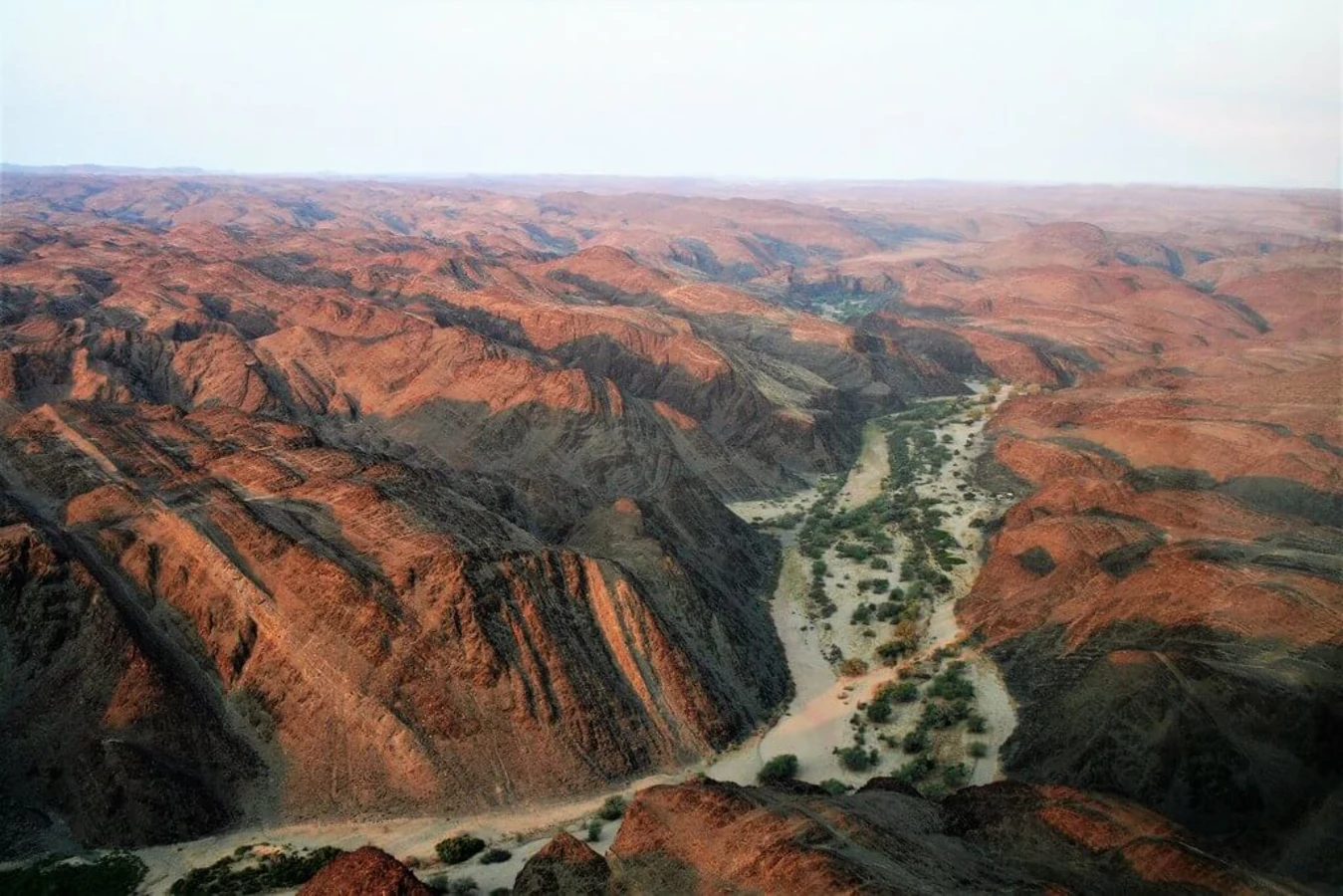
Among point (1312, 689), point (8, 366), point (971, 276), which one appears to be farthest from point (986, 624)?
point (971, 276)

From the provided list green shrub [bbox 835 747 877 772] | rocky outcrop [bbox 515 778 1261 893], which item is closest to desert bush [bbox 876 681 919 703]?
green shrub [bbox 835 747 877 772]

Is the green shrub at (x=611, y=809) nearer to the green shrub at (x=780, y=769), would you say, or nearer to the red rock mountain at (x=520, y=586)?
the red rock mountain at (x=520, y=586)

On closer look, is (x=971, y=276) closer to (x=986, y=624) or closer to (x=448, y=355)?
(x=448, y=355)

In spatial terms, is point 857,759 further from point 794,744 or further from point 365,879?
point 365,879

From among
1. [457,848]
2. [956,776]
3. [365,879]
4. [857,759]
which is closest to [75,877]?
[365,879]

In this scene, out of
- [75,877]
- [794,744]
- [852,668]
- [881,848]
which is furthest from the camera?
[852,668]

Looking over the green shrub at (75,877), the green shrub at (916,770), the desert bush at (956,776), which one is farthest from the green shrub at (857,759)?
the green shrub at (75,877)
